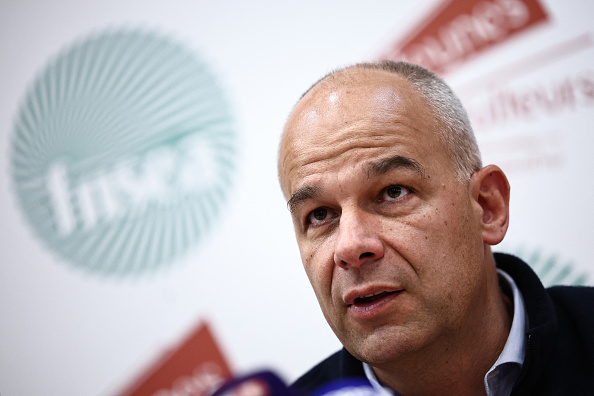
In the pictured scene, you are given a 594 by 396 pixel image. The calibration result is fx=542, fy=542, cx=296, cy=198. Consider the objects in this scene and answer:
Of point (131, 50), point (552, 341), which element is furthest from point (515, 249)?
point (131, 50)

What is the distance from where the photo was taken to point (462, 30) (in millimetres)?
1788

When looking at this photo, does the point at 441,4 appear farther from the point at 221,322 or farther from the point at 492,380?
the point at 221,322

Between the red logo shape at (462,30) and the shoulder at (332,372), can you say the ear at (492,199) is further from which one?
the red logo shape at (462,30)

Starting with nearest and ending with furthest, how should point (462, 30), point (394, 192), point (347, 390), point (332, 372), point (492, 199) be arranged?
point (347, 390) < point (394, 192) < point (492, 199) < point (332, 372) < point (462, 30)

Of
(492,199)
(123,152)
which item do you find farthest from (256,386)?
(123,152)

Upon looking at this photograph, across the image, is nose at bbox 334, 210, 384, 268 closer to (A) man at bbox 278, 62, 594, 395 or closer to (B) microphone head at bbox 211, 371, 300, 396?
(A) man at bbox 278, 62, 594, 395

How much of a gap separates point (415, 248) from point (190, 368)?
1.37 meters

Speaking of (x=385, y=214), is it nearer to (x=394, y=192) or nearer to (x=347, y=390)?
(x=394, y=192)

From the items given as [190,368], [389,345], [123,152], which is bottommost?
[190,368]

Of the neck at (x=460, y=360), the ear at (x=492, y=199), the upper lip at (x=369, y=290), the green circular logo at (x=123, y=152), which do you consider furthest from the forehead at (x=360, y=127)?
the green circular logo at (x=123, y=152)

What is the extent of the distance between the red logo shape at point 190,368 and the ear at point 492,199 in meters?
1.26

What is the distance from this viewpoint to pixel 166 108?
2271 mm

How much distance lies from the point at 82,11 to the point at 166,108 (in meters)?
0.63

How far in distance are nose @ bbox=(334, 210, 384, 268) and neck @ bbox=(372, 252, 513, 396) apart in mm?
238
